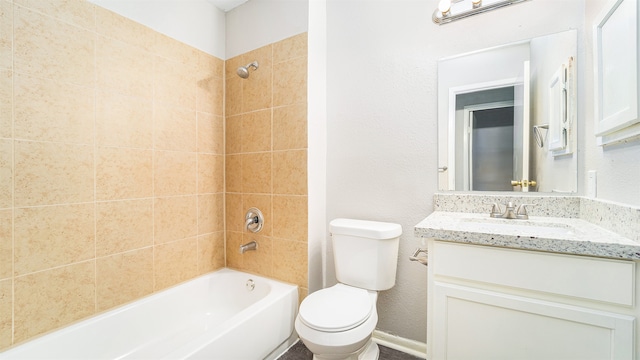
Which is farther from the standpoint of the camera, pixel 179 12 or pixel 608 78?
pixel 179 12

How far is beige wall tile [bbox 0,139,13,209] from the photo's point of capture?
1159 mm

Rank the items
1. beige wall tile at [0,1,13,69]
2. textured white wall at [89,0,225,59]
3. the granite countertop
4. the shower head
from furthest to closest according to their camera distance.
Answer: the shower head, textured white wall at [89,0,225,59], beige wall tile at [0,1,13,69], the granite countertop

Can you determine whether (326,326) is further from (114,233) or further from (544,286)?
(114,233)

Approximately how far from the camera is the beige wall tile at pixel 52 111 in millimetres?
1209

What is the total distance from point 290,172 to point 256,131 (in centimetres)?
43

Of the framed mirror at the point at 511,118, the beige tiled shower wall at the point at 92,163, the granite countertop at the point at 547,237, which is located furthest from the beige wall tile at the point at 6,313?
the framed mirror at the point at 511,118

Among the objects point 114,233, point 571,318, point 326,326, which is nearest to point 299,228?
point 326,326

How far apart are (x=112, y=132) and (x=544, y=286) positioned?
6.96 ft

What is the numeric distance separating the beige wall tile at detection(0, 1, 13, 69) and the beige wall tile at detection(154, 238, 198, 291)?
3.75 feet

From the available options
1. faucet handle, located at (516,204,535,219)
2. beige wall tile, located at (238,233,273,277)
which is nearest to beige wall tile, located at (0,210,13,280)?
beige wall tile, located at (238,233,273,277)

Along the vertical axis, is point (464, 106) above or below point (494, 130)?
above

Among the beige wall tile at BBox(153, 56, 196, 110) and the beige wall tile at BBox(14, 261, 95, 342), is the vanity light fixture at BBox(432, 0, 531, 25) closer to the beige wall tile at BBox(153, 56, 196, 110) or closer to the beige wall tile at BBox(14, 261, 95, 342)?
the beige wall tile at BBox(153, 56, 196, 110)

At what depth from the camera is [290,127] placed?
183 cm

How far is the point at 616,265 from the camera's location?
834 millimetres
